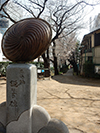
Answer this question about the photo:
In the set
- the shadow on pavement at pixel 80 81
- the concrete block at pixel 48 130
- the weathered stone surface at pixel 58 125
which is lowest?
the shadow on pavement at pixel 80 81

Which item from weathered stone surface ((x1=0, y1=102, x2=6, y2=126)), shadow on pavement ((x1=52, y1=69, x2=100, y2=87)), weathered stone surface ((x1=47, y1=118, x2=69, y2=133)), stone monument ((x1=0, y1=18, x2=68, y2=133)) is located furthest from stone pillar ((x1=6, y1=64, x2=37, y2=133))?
shadow on pavement ((x1=52, y1=69, x2=100, y2=87))

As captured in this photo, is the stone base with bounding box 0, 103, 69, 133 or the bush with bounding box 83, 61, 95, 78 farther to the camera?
the bush with bounding box 83, 61, 95, 78

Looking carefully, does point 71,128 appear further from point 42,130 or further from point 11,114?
point 11,114

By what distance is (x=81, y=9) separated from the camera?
13148 millimetres

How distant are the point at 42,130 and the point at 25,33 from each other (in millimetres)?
1634

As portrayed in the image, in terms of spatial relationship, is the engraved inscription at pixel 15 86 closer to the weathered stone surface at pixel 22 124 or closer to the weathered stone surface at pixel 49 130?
the weathered stone surface at pixel 22 124

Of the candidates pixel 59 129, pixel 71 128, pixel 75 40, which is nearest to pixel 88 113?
pixel 71 128

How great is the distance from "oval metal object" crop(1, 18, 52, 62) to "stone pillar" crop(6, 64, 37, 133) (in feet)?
0.69

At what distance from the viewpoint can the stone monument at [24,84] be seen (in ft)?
6.70

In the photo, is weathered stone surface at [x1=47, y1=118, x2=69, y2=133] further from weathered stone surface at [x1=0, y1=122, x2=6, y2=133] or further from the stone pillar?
weathered stone surface at [x1=0, y1=122, x2=6, y2=133]

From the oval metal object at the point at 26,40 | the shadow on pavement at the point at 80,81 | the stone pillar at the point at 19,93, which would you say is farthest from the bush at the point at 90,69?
the stone pillar at the point at 19,93

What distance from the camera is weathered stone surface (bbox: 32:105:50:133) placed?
204 cm

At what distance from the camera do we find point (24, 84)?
6.77 ft

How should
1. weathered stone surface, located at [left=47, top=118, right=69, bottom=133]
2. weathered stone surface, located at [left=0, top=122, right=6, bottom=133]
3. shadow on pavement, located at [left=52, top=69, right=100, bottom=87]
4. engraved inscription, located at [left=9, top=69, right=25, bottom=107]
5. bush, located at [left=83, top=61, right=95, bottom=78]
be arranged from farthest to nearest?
bush, located at [left=83, top=61, right=95, bottom=78]
shadow on pavement, located at [left=52, top=69, right=100, bottom=87]
weathered stone surface, located at [left=0, top=122, right=6, bottom=133]
engraved inscription, located at [left=9, top=69, right=25, bottom=107]
weathered stone surface, located at [left=47, top=118, right=69, bottom=133]
